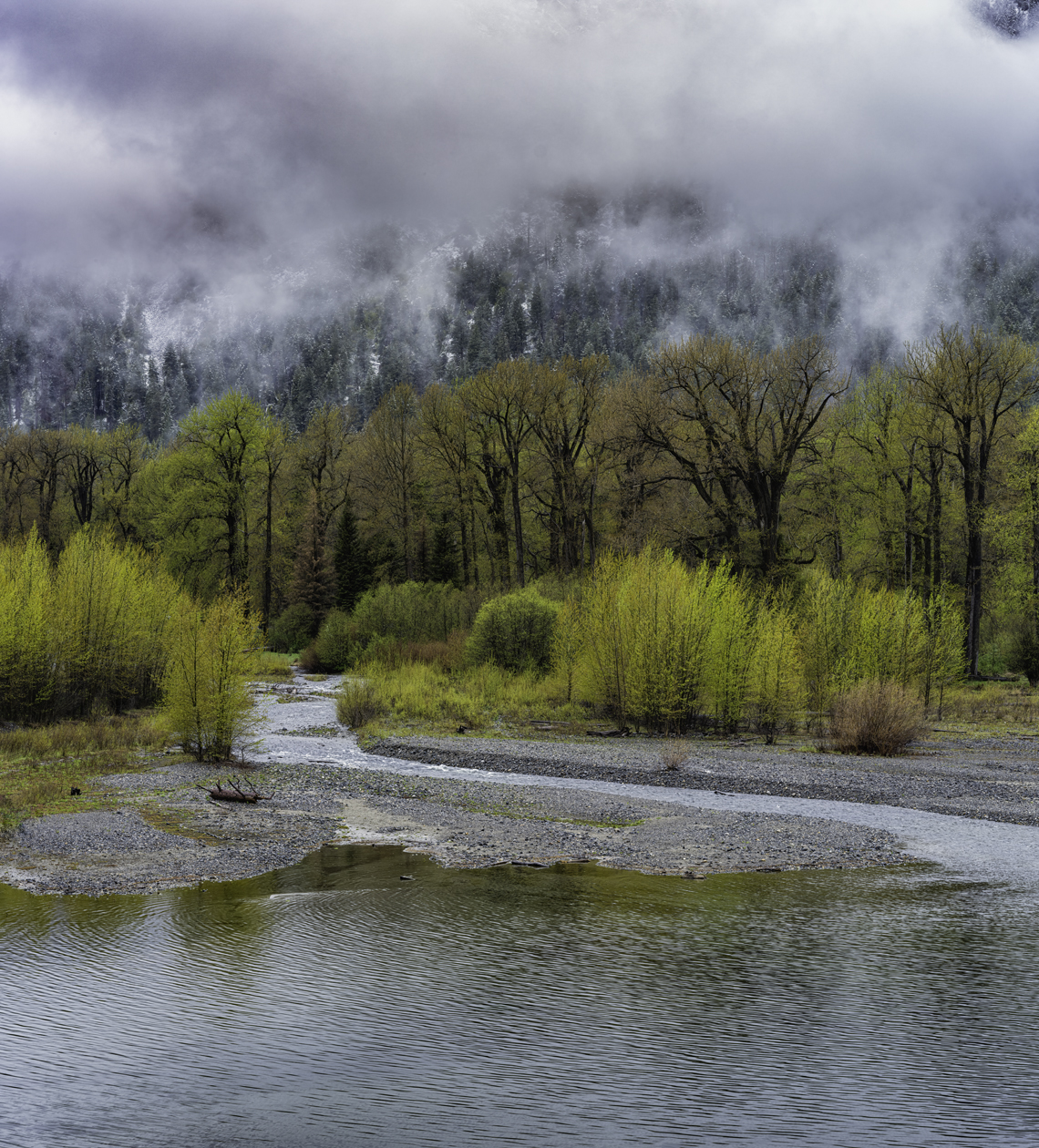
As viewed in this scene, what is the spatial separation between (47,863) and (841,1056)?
1113 centimetres

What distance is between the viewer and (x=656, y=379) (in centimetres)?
3856

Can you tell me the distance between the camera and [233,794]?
18.1 meters

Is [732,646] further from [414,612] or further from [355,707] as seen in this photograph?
[414,612]

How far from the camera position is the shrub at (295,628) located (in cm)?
5566

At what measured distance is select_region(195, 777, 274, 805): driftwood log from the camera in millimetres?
17875

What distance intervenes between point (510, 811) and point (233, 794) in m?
5.38

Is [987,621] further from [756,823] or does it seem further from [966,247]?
[966,247]

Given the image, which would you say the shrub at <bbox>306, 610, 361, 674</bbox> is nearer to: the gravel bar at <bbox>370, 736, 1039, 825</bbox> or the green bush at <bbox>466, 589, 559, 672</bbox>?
the green bush at <bbox>466, 589, 559, 672</bbox>

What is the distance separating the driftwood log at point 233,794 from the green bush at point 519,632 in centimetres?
Result: 1892

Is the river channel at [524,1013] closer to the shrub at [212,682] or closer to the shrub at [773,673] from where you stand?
the shrub at [212,682]

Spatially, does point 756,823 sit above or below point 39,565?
below

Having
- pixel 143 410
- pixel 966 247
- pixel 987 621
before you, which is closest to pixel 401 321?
pixel 143 410

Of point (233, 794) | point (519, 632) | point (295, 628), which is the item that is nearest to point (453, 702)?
point (519, 632)

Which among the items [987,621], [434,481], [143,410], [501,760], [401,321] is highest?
[401,321]
